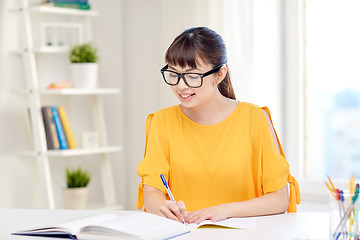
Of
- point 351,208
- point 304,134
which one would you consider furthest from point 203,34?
point 304,134

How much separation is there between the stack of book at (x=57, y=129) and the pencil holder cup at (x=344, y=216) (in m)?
2.20

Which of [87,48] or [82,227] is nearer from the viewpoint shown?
[82,227]

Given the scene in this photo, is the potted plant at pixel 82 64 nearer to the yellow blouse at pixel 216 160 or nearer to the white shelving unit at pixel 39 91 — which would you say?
the white shelving unit at pixel 39 91

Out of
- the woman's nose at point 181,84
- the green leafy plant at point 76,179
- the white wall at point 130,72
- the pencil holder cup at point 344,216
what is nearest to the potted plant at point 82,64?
the white wall at point 130,72

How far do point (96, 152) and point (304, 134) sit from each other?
4.08 feet

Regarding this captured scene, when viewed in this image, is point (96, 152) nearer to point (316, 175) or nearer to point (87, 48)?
point (87, 48)

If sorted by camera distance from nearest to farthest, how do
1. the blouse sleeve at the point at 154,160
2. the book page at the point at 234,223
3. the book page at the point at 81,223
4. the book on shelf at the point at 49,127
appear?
the book page at the point at 81,223
the book page at the point at 234,223
the blouse sleeve at the point at 154,160
the book on shelf at the point at 49,127

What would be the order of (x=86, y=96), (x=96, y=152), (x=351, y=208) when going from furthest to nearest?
(x=86, y=96)
(x=96, y=152)
(x=351, y=208)

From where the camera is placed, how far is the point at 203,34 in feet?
6.66

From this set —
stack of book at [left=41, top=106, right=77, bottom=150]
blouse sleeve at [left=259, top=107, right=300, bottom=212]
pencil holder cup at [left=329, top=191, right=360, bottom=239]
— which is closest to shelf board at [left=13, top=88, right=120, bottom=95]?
stack of book at [left=41, top=106, right=77, bottom=150]

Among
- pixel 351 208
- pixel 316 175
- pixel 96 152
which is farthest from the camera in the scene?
pixel 96 152

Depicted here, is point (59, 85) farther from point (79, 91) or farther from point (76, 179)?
point (76, 179)

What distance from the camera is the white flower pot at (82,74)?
333 centimetres

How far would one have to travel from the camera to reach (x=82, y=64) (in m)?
3.32
